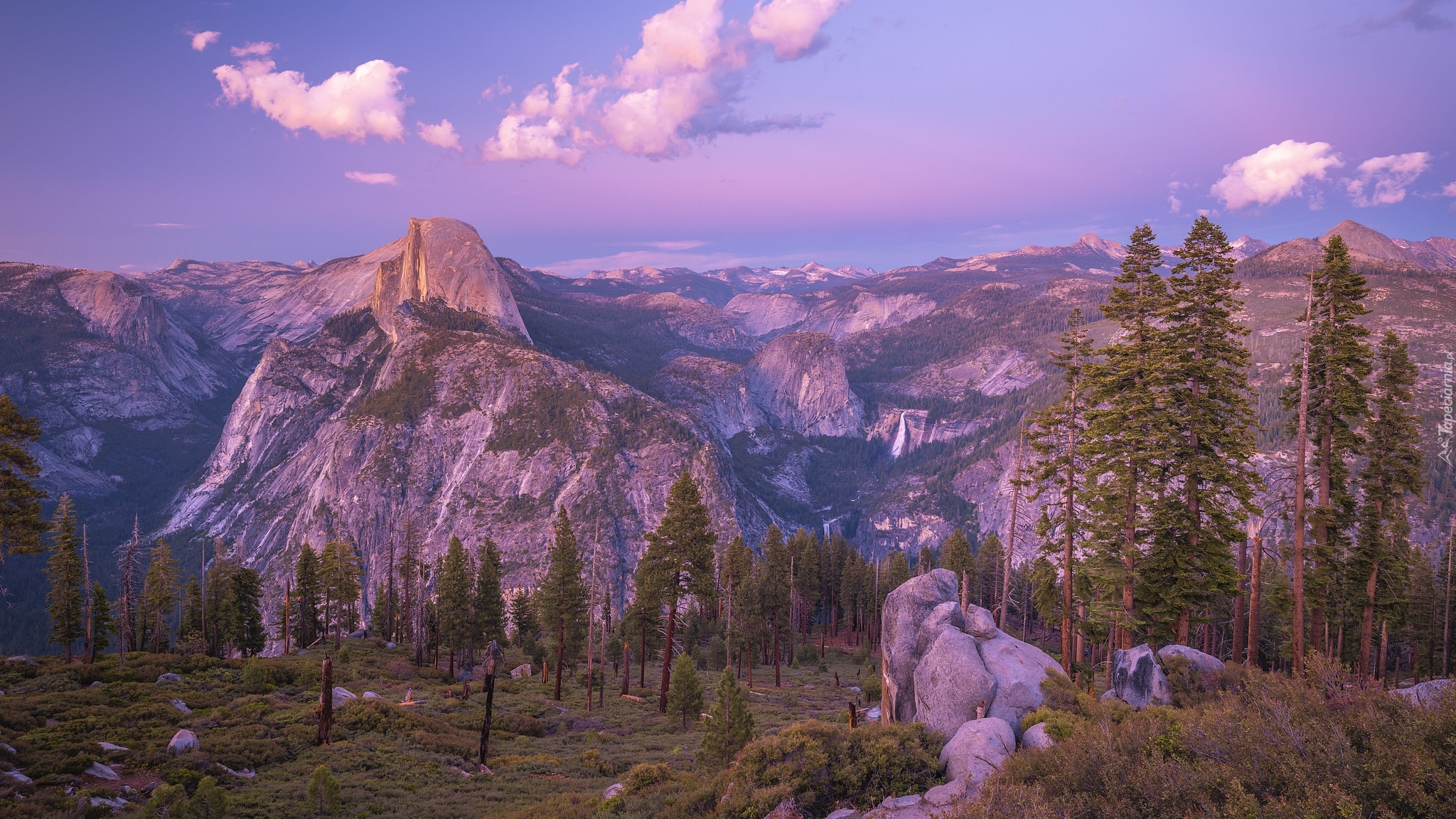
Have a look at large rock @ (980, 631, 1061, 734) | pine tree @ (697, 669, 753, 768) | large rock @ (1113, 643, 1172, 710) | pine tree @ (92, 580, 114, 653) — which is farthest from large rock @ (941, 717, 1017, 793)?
pine tree @ (92, 580, 114, 653)

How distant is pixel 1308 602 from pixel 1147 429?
9.03 m

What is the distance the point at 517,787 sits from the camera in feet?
79.7

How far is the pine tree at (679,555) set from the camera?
4097 centimetres

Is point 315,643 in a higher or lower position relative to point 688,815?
lower

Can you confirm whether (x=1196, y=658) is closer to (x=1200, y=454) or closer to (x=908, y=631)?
(x=1200, y=454)

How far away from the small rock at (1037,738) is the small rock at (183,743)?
29904 mm

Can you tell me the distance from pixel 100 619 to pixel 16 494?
175 ft

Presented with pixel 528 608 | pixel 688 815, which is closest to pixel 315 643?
pixel 528 608

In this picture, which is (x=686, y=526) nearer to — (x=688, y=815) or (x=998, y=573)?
(x=688, y=815)

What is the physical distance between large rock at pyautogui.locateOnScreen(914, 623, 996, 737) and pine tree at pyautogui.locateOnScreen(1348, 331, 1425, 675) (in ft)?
69.2

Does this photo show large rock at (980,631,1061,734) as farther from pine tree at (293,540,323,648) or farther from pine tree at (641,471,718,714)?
pine tree at (293,540,323,648)

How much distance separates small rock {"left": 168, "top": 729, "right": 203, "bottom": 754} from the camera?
78.8 feet

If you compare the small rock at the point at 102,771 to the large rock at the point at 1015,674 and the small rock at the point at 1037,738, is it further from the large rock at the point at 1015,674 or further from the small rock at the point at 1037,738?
the small rock at the point at 1037,738

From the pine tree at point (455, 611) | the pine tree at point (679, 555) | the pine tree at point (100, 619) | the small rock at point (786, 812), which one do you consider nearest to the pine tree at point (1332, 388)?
the small rock at point (786, 812)
